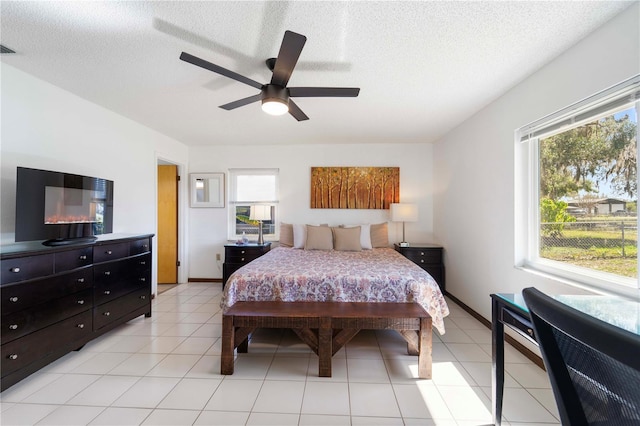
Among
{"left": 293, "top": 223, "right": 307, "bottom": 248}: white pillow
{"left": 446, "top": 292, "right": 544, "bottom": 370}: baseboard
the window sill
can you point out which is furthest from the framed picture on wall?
the window sill

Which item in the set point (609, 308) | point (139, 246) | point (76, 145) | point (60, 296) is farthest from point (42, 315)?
point (609, 308)

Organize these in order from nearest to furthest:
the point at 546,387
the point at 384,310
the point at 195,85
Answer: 1. the point at 546,387
2. the point at 384,310
3. the point at 195,85

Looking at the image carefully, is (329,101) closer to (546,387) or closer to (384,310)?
(384,310)

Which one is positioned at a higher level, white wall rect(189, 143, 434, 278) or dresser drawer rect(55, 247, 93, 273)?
white wall rect(189, 143, 434, 278)

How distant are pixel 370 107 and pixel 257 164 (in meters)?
2.40

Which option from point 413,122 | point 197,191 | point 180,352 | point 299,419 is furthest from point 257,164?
point 299,419

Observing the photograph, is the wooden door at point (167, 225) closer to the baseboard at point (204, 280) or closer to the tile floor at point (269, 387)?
the baseboard at point (204, 280)

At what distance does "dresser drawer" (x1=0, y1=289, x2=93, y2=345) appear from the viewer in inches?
65.7

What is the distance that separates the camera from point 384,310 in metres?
2.04

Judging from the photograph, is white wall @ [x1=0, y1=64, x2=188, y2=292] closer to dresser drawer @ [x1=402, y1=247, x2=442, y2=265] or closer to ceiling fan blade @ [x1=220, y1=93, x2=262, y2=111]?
ceiling fan blade @ [x1=220, y1=93, x2=262, y2=111]

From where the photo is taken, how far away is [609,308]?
1.10m

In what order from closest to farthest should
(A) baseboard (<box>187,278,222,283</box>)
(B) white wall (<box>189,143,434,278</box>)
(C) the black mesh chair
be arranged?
(C) the black mesh chair
(B) white wall (<box>189,143,434,278</box>)
(A) baseboard (<box>187,278,222,283</box>)

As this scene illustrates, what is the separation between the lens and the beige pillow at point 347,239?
12.3 feet

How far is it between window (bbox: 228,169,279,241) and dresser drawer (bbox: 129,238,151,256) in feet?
5.34
